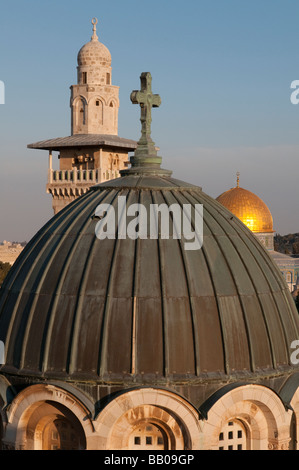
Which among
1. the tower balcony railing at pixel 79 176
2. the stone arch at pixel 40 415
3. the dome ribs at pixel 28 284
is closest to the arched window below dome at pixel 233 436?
the stone arch at pixel 40 415

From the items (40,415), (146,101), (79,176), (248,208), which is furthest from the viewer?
(248,208)

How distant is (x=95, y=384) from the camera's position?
17344 mm

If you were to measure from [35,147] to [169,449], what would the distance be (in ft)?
A: 222

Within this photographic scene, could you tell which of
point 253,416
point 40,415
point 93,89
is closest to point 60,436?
point 40,415

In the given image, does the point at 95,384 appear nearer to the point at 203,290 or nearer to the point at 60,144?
the point at 203,290

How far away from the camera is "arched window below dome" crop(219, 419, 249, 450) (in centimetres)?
1800

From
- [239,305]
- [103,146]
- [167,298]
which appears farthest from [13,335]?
[103,146]

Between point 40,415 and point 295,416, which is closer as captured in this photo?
point 40,415

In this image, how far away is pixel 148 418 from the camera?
1736 centimetres

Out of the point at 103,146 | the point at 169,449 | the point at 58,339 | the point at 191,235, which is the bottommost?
the point at 169,449

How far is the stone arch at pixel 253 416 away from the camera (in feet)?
57.2

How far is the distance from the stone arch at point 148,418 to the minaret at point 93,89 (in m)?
62.7

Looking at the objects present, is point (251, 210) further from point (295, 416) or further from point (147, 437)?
point (147, 437)

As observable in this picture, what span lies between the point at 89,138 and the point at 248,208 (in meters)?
27.1
